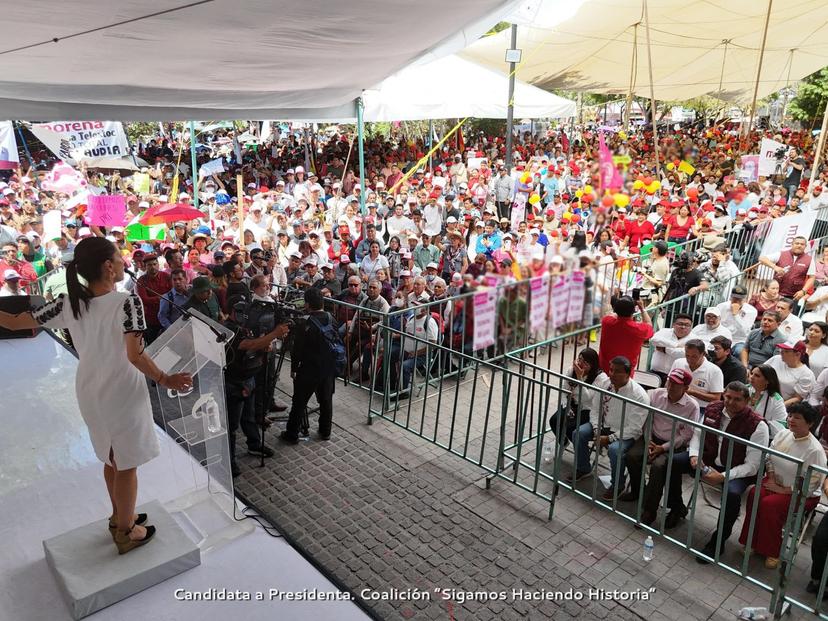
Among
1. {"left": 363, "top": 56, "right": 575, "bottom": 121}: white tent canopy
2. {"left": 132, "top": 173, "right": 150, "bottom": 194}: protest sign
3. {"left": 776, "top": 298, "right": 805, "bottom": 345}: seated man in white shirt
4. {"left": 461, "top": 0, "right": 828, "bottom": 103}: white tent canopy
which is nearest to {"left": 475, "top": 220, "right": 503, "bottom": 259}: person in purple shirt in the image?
{"left": 461, "top": 0, "right": 828, "bottom": 103}: white tent canopy

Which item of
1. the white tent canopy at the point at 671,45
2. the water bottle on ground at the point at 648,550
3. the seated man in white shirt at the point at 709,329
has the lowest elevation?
the water bottle on ground at the point at 648,550

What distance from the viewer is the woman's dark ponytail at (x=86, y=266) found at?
275cm

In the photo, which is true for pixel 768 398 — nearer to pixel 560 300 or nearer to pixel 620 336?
pixel 620 336

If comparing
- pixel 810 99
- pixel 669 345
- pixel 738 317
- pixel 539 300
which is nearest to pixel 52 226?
pixel 669 345

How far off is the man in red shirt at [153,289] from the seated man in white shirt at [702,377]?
5.16 m

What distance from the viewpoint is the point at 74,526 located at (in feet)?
12.3

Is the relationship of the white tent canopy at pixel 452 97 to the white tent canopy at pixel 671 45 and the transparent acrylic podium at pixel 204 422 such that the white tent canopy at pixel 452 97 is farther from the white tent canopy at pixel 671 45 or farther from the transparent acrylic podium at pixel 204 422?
the transparent acrylic podium at pixel 204 422

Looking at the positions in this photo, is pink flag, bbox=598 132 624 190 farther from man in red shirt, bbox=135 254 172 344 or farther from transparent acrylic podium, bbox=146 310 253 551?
man in red shirt, bbox=135 254 172 344

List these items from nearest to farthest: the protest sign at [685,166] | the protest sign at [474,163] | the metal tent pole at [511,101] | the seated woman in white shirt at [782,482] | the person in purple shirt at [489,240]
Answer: the protest sign at [685,166]
the seated woman in white shirt at [782,482]
the metal tent pole at [511,101]
the person in purple shirt at [489,240]
the protest sign at [474,163]

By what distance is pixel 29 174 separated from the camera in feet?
52.5

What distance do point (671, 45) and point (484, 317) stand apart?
1265cm

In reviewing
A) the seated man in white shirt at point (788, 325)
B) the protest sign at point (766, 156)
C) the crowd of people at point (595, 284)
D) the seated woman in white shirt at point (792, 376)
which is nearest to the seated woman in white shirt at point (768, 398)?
the crowd of people at point (595, 284)

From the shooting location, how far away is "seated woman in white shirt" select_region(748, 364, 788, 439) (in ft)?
15.1

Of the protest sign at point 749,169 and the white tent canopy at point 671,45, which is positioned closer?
the protest sign at point 749,169
